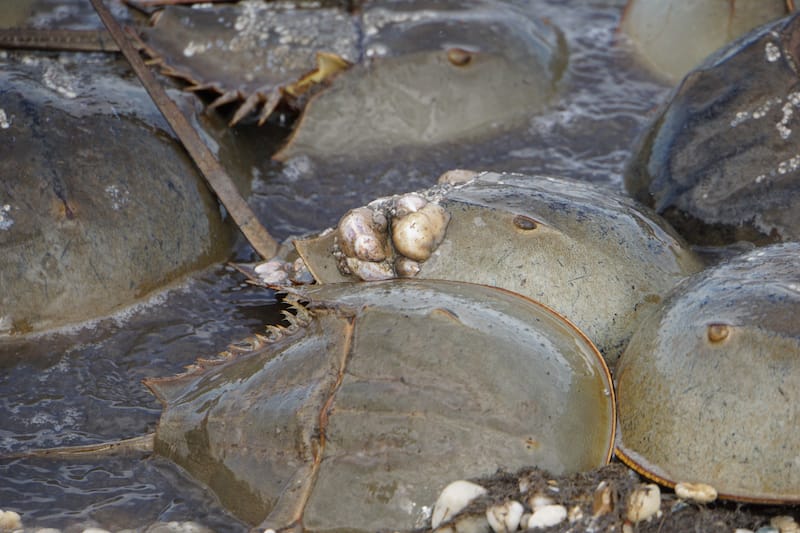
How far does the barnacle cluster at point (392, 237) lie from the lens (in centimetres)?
258

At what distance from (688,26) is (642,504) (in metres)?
2.94

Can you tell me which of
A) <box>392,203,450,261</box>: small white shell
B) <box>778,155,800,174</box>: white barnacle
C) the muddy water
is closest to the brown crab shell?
the muddy water

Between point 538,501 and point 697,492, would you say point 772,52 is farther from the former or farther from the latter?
point 538,501

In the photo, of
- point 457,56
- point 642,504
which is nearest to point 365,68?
point 457,56

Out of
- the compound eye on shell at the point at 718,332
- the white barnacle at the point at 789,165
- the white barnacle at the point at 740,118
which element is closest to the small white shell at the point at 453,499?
the compound eye on shell at the point at 718,332

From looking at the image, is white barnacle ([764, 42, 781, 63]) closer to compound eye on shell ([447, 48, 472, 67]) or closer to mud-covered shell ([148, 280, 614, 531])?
compound eye on shell ([447, 48, 472, 67])

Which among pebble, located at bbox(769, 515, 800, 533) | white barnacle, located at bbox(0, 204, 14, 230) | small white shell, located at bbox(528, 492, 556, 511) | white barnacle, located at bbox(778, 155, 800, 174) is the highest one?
white barnacle, located at bbox(0, 204, 14, 230)

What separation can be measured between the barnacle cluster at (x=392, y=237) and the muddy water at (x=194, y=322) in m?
0.60

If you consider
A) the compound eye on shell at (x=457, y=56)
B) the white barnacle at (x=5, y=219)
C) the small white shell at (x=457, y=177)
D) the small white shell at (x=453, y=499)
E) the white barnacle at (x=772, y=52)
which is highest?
the white barnacle at (x=772, y=52)

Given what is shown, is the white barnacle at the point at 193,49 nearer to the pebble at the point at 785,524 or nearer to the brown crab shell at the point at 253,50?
the brown crab shell at the point at 253,50

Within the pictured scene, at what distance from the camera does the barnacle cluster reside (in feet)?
8.45

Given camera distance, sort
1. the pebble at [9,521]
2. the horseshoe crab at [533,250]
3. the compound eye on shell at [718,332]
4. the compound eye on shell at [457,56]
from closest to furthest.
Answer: the compound eye on shell at [718,332]
the pebble at [9,521]
the horseshoe crab at [533,250]
the compound eye on shell at [457,56]

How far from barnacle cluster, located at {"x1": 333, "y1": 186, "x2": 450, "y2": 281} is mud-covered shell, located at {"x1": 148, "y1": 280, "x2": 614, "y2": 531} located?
24cm

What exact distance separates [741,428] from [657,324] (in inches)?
14.0
